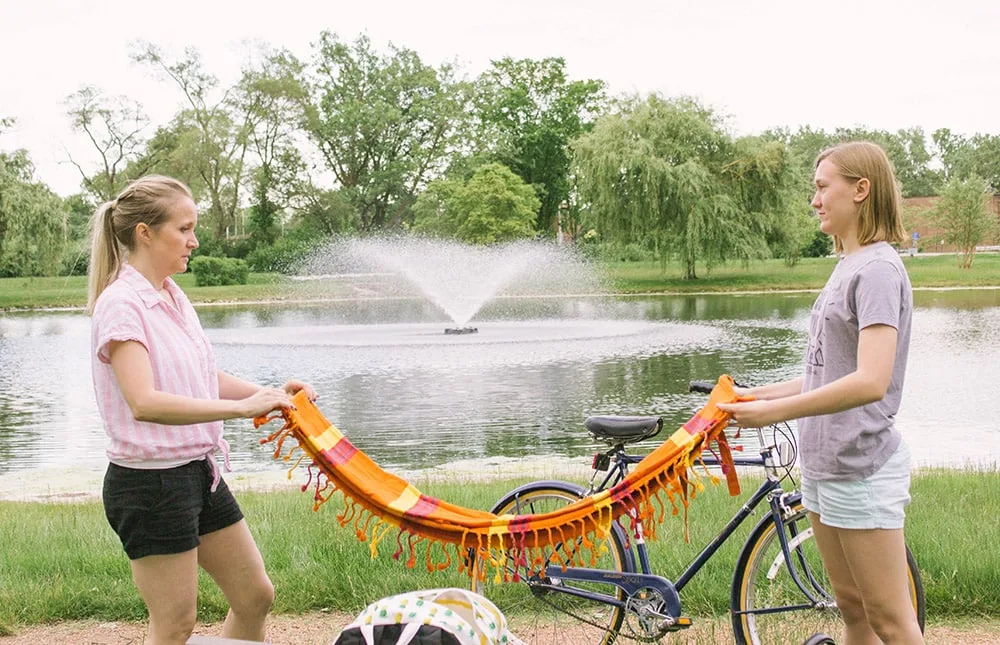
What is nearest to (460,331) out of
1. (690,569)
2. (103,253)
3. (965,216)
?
(690,569)

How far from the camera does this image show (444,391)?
1435 cm


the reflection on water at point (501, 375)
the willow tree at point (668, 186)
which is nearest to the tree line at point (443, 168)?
the willow tree at point (668, 186)

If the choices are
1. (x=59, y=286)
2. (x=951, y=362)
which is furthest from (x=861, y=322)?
(x=59, y=286)

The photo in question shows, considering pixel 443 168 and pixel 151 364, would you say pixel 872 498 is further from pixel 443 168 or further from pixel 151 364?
pixel 443 168

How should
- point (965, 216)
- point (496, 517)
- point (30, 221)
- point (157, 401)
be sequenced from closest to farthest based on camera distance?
point (157, 401)
point (496, 517)
point (30, 221)
point (965, 216)

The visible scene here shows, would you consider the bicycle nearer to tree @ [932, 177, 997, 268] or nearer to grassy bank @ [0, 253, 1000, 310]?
grassy bank @ [0, 253, 1000, 310]

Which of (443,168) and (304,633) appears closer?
(304,633)

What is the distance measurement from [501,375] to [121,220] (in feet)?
43.2

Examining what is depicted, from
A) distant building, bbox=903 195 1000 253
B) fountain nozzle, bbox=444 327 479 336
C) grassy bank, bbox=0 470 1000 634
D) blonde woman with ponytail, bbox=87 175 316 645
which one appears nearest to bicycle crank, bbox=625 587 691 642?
grassy bank, bbox=0 470 1000 634

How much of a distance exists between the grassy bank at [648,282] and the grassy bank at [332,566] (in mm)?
37701

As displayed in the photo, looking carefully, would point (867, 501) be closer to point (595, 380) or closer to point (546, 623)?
point (546, 623)

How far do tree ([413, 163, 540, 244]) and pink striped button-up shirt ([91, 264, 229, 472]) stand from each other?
47.9 meters

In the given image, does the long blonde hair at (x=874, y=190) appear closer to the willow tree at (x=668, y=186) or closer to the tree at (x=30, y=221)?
the willow tree at (x=668, y=186)

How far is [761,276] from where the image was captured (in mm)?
45500
